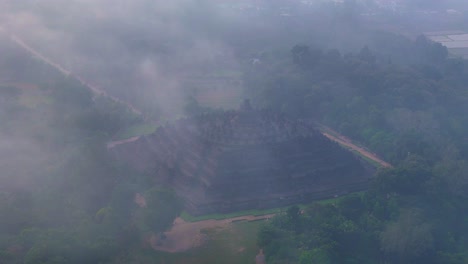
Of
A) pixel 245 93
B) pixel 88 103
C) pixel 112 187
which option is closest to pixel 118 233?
pixel 112 187

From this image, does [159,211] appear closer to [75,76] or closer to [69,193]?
[69,193]

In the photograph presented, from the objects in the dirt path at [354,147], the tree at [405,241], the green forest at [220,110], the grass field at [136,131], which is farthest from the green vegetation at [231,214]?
the grass field at [136,131]

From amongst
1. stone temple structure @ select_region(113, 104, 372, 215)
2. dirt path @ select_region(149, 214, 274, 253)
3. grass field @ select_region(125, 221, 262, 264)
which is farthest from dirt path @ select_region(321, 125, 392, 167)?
grass field @ select_region(125, 221, 262, 264)

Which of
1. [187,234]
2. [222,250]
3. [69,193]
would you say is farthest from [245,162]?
[69,193]

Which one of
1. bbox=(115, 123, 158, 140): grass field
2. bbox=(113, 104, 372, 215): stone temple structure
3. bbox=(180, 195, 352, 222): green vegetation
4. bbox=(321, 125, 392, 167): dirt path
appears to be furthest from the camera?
bbox=(115, 123, 158, 140): grass field

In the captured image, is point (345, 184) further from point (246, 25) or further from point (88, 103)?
point (246, 25)

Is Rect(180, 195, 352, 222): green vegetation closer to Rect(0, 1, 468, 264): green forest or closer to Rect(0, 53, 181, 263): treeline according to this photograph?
Rect(0, 1, 468, 264): green forest

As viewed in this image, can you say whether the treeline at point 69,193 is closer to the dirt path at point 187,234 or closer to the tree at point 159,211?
the tree at point 159,211
